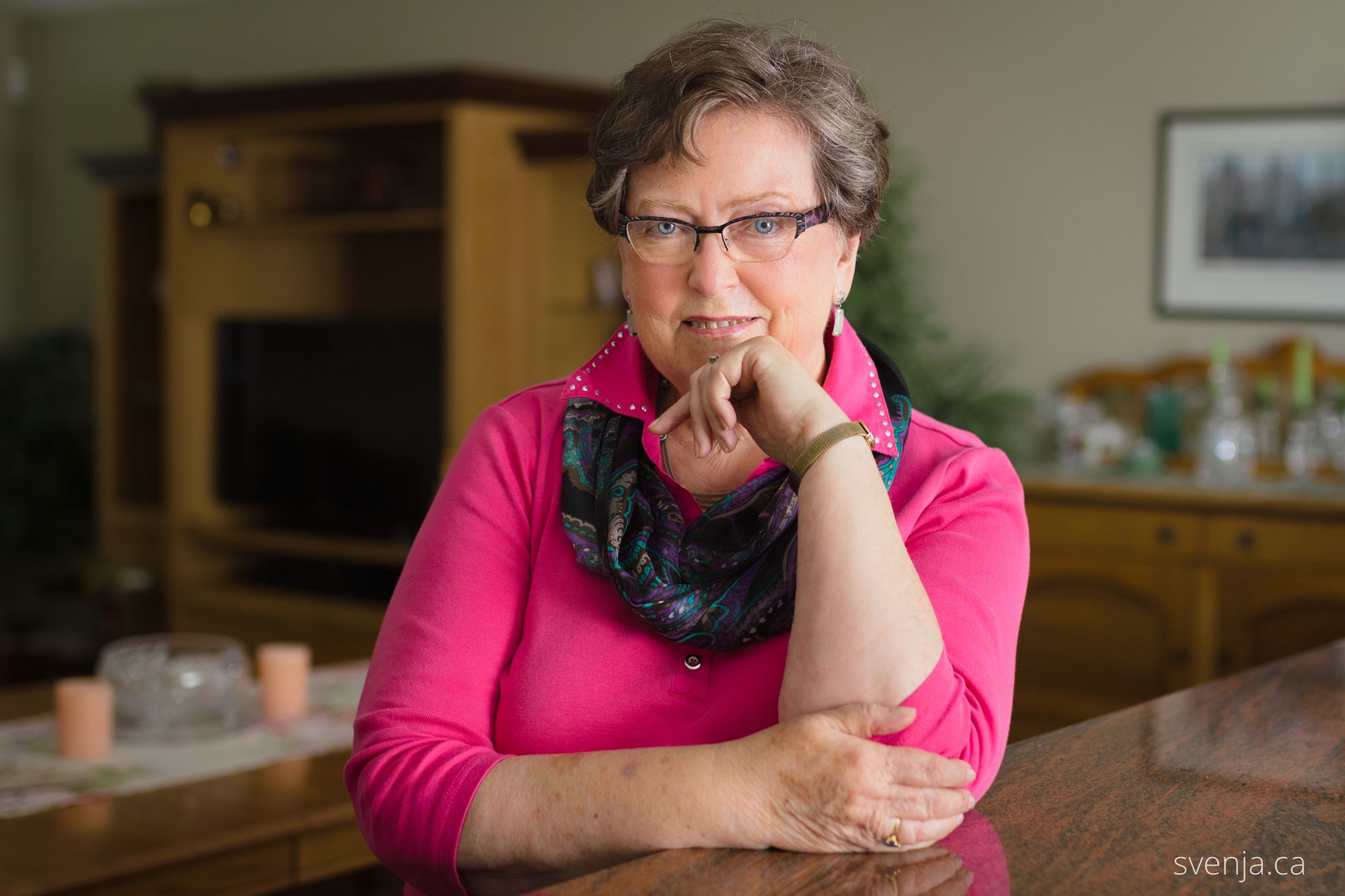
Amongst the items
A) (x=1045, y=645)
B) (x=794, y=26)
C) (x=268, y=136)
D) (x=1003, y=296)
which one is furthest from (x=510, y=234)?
(x=794, y=26)

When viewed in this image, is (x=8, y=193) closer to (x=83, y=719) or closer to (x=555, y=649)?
(x=83, y=719)

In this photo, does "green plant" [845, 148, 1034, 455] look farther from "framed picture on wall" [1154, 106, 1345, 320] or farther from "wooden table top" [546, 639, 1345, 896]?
"wooden table top" [546, 639, 1345, 896]

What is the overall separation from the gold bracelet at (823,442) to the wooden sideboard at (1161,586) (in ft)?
8.77

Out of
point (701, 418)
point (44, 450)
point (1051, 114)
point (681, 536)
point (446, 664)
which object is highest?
point (1051, 114)

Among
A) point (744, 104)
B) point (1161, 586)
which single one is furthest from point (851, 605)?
point (1161, 586)

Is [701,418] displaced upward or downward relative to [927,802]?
upward

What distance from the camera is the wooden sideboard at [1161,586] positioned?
3.39 m

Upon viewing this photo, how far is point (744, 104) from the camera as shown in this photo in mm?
1179

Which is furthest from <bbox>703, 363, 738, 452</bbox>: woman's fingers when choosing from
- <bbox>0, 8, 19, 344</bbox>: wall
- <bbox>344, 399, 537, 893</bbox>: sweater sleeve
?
<bbox>0, 8, 19, 344</bbox>: wall

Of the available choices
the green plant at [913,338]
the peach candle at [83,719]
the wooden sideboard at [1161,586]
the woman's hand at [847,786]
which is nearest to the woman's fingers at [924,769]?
the woman's hand at [847,786]

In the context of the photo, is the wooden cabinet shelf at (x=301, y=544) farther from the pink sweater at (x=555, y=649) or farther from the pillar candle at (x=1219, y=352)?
the pink sweater at (x=555, y=649)

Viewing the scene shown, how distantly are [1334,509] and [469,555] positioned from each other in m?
2.78

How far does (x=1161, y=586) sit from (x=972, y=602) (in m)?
2.66

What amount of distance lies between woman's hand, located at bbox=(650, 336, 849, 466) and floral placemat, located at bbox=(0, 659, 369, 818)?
0.87 m
